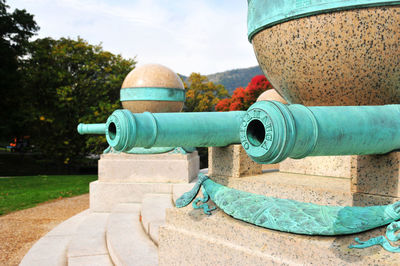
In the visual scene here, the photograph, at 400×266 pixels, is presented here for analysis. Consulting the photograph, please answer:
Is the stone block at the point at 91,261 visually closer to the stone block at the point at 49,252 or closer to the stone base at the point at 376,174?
the stone block at the point at 49,252

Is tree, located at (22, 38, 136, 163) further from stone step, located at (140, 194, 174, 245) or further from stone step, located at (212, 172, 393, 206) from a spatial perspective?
stone step, located at (212, 172, 393, 206)

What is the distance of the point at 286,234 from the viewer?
2594mm

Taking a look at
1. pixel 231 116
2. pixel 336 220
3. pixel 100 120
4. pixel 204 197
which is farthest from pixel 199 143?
pixel 100 120

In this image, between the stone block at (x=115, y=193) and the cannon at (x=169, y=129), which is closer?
the cannon at (x=169, y=129)

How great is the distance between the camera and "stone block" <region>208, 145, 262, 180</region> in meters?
3.52

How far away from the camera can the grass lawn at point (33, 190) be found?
9602 mm

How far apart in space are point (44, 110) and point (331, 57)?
17.1 metres

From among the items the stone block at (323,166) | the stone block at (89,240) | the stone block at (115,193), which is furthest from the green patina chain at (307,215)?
the stone block at (115,193)

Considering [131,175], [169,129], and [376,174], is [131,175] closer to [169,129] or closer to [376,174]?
[169,129]

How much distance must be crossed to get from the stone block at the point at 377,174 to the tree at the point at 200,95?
59.2 feet

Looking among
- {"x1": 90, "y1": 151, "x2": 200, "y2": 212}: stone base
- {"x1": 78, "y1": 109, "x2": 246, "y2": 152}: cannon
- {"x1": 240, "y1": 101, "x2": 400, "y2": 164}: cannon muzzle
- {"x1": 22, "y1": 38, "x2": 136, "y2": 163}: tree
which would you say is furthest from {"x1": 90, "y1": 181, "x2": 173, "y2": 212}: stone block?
{"x1": 22, "y1": 38, "x2": 136, "y2": 163}: tree

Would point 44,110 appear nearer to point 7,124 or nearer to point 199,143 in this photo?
point 7,124

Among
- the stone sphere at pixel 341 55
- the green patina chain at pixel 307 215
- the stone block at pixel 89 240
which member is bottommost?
the stone block at pixel 89 240

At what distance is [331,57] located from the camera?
2830 mm
